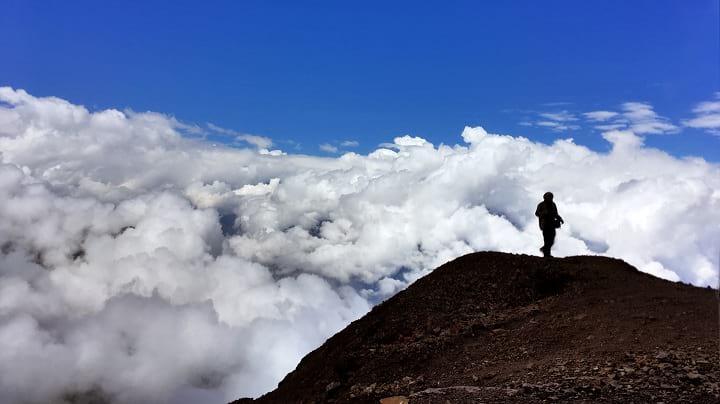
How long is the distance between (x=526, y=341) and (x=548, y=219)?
954 cm

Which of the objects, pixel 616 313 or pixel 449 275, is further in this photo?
pixel 449 275

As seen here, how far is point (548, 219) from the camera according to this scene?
25969 mm

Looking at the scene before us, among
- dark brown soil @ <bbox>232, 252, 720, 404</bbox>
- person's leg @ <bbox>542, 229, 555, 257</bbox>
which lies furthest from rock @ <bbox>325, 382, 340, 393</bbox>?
person's leg @ <bbox>542, 229, 555, 257</bbox>

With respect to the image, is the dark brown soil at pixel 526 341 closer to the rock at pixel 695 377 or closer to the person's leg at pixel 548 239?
the rock at pixel 695 377

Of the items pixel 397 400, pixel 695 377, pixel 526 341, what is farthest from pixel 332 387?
pixel 695 377

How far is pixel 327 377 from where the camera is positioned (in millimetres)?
20328

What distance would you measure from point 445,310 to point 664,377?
10.7 meters

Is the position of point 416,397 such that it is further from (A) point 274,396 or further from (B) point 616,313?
(A) point 274,396

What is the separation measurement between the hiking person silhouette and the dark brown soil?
124cm

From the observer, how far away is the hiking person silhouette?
26.0 m

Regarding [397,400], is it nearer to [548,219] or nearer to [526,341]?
[526,341]

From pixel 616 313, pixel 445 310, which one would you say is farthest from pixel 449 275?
pixel 616 313

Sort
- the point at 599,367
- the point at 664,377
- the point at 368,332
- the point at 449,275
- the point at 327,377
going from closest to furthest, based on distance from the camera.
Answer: the point at 664,377, the point at 599,367, the point at 327,377, the point at 368,332, the point at 449,275

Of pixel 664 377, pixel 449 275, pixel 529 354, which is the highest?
pixel 449 275
